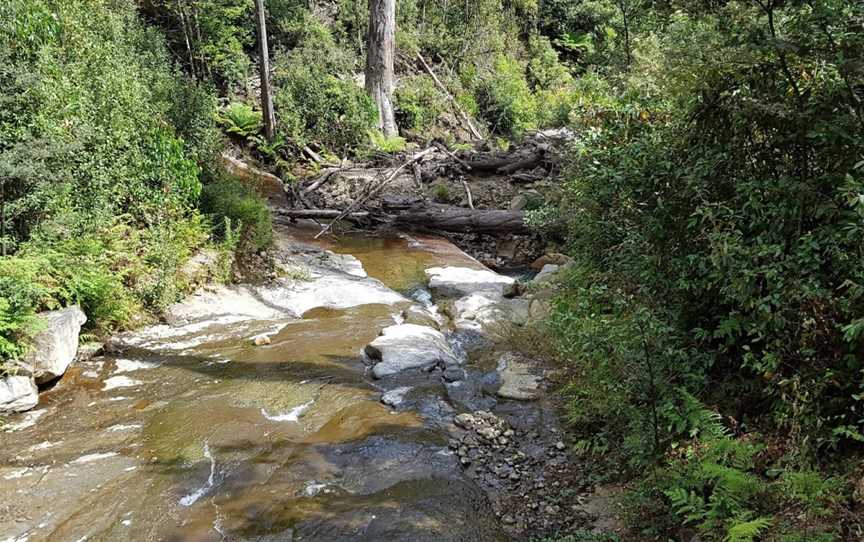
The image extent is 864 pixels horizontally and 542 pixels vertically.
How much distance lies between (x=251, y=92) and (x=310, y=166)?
16.3 ft

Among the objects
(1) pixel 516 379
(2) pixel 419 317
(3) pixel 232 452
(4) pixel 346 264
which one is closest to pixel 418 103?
(4) pixel 346 264

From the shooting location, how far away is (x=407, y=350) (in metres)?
7.05

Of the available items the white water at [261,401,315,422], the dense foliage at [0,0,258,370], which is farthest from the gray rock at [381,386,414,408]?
the dense foliage at [0,0,258,370]

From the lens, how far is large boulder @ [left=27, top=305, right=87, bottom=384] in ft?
19.7

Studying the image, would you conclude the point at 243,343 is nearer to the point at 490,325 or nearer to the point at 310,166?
the point at 490,325

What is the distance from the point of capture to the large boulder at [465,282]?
384 inches

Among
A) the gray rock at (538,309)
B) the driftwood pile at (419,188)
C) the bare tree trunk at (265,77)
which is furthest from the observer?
the bare tree trunk at (265,77)

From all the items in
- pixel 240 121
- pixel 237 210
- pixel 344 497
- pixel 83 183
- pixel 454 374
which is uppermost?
pixel 240 121

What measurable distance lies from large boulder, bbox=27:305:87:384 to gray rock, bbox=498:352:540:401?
15.5 feet

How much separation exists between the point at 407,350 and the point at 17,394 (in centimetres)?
400

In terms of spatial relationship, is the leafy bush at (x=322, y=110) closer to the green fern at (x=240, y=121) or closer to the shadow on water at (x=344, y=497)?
the green fern at (x=240, y=121)

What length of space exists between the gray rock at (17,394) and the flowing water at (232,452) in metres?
0.11

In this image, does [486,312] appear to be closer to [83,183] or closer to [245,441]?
[245,441]

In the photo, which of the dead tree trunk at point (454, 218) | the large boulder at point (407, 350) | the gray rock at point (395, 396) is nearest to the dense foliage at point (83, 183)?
the large boulder at point (407, 350)
